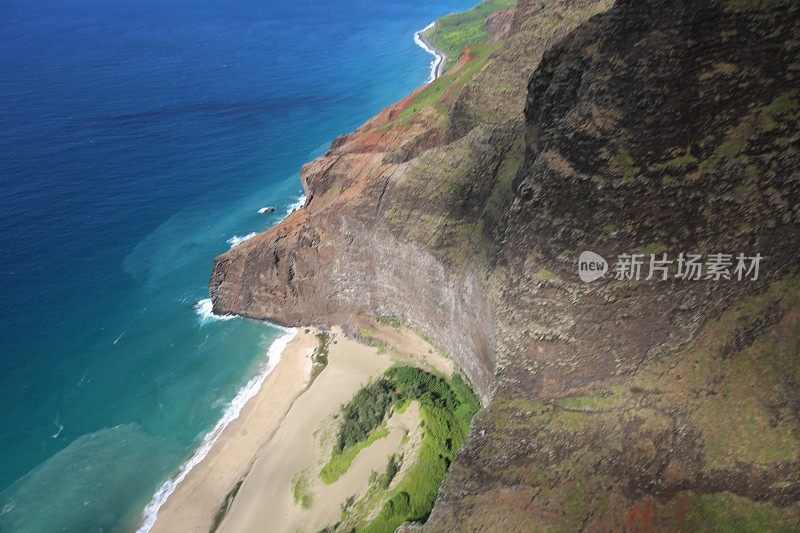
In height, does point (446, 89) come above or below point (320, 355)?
above

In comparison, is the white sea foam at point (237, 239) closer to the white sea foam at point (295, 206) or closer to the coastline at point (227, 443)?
the white sea foam at point (295, 206)

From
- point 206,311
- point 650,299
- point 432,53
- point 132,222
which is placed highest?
point 432,53

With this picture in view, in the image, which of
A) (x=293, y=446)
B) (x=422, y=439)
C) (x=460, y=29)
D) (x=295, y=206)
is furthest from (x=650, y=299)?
(x=460, y=29)

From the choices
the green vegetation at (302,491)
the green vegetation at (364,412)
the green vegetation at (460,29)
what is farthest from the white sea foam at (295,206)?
the green vegetation at (460,29)

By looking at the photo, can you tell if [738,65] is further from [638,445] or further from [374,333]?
[374,333]

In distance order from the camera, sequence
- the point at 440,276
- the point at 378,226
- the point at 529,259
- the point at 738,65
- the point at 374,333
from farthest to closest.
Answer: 1. the point at 374,333
2. the point at 378,226
3. the point at 440,276
4. the point at 529,259
5. the point at 738,65

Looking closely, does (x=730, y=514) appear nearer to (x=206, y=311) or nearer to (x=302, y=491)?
(x=302, y=491)

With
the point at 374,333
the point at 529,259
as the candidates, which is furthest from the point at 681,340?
the point at 374,333
